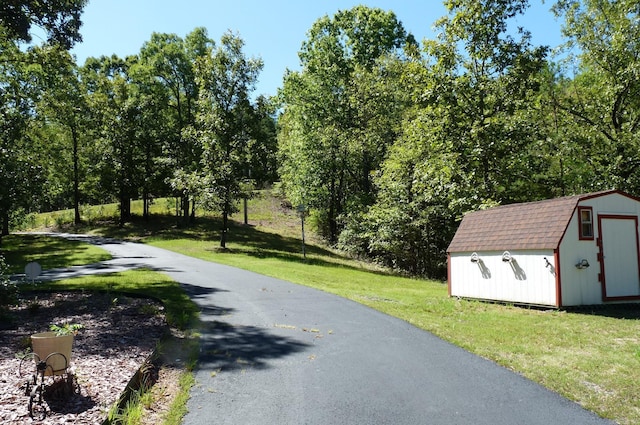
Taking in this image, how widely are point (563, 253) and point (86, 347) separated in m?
11.8

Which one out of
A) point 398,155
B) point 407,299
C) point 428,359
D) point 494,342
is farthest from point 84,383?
point 398,155

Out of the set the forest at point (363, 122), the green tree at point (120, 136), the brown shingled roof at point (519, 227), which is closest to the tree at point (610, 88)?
the forest at point (363, 122)

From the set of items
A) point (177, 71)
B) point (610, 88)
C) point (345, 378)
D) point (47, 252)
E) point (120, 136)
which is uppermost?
point (177, 71)

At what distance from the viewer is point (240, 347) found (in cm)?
722

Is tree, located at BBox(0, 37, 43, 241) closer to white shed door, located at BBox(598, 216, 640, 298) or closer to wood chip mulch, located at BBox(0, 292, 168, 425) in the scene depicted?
wood chip mulch, located at BBox(0, 292, 168, 425)

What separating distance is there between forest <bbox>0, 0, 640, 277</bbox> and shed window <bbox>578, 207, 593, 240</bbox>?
704 cm

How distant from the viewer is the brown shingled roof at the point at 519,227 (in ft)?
41.3

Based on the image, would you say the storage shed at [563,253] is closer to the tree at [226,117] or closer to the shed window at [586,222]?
the shed window at [586,222]

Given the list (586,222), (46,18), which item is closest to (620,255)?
(586,222)

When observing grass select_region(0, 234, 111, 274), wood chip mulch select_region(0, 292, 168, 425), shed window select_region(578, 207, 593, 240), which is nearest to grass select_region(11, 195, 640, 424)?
shed window select_region(578, 207, 593, 240)

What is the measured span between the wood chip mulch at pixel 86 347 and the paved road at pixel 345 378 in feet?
3.10

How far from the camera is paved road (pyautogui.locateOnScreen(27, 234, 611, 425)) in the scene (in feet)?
15.6

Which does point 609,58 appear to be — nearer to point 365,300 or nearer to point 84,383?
point 365,300

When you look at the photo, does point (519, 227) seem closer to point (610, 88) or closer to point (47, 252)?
point (610, 88)
